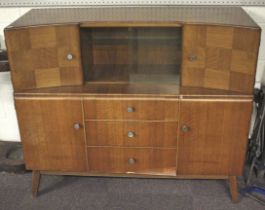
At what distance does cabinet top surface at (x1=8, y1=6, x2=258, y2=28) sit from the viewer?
146 cm

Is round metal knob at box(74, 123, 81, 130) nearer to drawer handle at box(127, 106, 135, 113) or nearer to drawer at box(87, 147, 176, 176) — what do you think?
drawer at box(87, 147, 176, 176)

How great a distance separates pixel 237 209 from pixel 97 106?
84 centimetres

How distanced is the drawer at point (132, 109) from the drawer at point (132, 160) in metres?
0.18

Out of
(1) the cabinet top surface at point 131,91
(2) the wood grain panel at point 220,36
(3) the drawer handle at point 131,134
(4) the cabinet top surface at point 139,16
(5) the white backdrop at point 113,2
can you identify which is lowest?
(3) the drawer handle at point 131,134

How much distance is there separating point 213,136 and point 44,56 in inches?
31.9

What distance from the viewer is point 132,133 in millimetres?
1597

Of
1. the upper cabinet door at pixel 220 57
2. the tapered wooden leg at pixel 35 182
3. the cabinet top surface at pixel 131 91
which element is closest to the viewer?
the upper cabinet door at pixel 220 57

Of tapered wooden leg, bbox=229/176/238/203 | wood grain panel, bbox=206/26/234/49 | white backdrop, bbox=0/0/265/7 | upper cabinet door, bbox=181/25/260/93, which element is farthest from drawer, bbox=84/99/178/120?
white backdrop, bbox=0/0/265/7

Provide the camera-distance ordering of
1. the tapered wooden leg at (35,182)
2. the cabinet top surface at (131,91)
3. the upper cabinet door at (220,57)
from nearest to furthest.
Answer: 1. the upper cabinet door at (220,57)
2. the cabinet top surface at (131,91)
3. the tapered wooden leg at (35,182)

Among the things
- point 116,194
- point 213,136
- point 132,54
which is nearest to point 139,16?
point 132,54

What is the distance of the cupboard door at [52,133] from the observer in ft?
5.14

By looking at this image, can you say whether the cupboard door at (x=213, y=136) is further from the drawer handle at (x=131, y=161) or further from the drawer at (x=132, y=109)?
the drawer handle at (x=131, y=161)

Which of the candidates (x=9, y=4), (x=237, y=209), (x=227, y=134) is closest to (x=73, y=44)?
(x=9, y=4)

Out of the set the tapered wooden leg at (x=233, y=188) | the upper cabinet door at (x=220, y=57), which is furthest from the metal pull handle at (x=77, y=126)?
the tapered wooden leg at (x=233, y=188)
